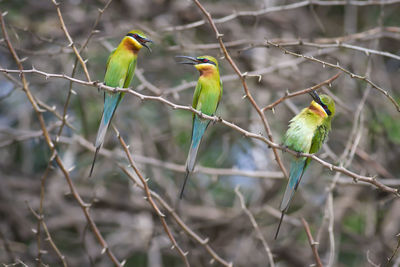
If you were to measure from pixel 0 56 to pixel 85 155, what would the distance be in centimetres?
115

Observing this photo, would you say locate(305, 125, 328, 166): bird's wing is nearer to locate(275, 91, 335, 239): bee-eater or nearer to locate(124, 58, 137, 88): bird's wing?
locate(275, 91, 335, 239): bee-eater

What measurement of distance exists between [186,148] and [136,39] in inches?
98.2

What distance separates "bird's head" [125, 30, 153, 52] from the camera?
2457 millimetres

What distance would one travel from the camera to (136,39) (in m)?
2.47

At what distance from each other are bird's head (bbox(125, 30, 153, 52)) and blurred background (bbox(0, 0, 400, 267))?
110 cm

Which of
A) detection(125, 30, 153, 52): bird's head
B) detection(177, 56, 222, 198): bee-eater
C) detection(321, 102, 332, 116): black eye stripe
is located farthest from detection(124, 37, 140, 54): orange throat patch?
detection(321, 102, 332, 116): black eye stripe

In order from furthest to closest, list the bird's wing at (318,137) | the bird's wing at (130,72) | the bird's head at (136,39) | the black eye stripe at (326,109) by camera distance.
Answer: the bird's wing at (318,137) < the black eye stripe at (326,109) < the bird's wing at (130,72) < the bird's head at (136,39)

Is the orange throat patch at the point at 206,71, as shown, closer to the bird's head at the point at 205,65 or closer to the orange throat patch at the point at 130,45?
the bird's head at the point at 205,65

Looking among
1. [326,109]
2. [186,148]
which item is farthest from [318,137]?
[186,148]

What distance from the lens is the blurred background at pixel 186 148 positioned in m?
3.91

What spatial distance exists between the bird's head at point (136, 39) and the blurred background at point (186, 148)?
110cm

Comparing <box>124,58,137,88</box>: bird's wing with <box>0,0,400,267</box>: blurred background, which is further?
<box>0,0,400,267</box>: blurred background

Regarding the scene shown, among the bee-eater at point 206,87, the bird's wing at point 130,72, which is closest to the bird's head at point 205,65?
the bee-eater at point 206,87

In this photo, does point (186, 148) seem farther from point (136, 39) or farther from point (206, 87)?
point (136, 39)
